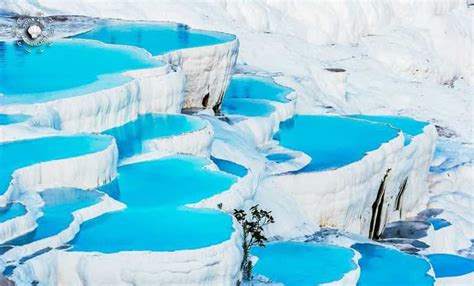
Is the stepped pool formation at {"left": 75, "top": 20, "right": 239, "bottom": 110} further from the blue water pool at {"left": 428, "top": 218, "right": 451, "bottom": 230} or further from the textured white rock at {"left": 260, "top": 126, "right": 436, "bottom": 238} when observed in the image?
the blue water pool at {"left": 428, "top": 218, "right": 451, "bottom": 230}

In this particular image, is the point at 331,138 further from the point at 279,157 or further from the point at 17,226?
the point at 17,226

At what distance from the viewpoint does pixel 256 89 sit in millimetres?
18578

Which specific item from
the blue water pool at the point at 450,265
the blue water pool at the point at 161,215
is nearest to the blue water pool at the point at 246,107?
the blue water pool at the point at 450,265

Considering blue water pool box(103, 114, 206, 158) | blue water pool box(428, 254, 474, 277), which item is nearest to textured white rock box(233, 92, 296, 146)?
blue water pool box(103, 114, 206, 158)

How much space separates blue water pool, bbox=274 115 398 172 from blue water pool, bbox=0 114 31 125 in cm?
425

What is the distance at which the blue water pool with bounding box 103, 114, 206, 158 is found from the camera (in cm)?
1284

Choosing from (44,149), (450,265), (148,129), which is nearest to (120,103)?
(148,129)

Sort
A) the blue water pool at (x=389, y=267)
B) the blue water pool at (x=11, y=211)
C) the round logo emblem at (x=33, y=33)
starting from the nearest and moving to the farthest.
Result: the blue water pool at (x=11, y=211), the blue water pool at (x=389, y=267), the round logo emblem at (x=33, y=33)

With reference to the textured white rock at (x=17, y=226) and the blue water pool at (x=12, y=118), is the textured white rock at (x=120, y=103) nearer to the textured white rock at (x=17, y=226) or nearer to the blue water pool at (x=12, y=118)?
the blue water pool at (x=12, y=118)

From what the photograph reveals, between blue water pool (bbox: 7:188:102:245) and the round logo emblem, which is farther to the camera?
the round logo emblem

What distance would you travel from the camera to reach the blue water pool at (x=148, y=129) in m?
12.8

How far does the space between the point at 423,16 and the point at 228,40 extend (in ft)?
49.4

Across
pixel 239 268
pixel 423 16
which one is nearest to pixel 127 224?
pixel 239 268

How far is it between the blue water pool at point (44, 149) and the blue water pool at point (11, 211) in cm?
54
